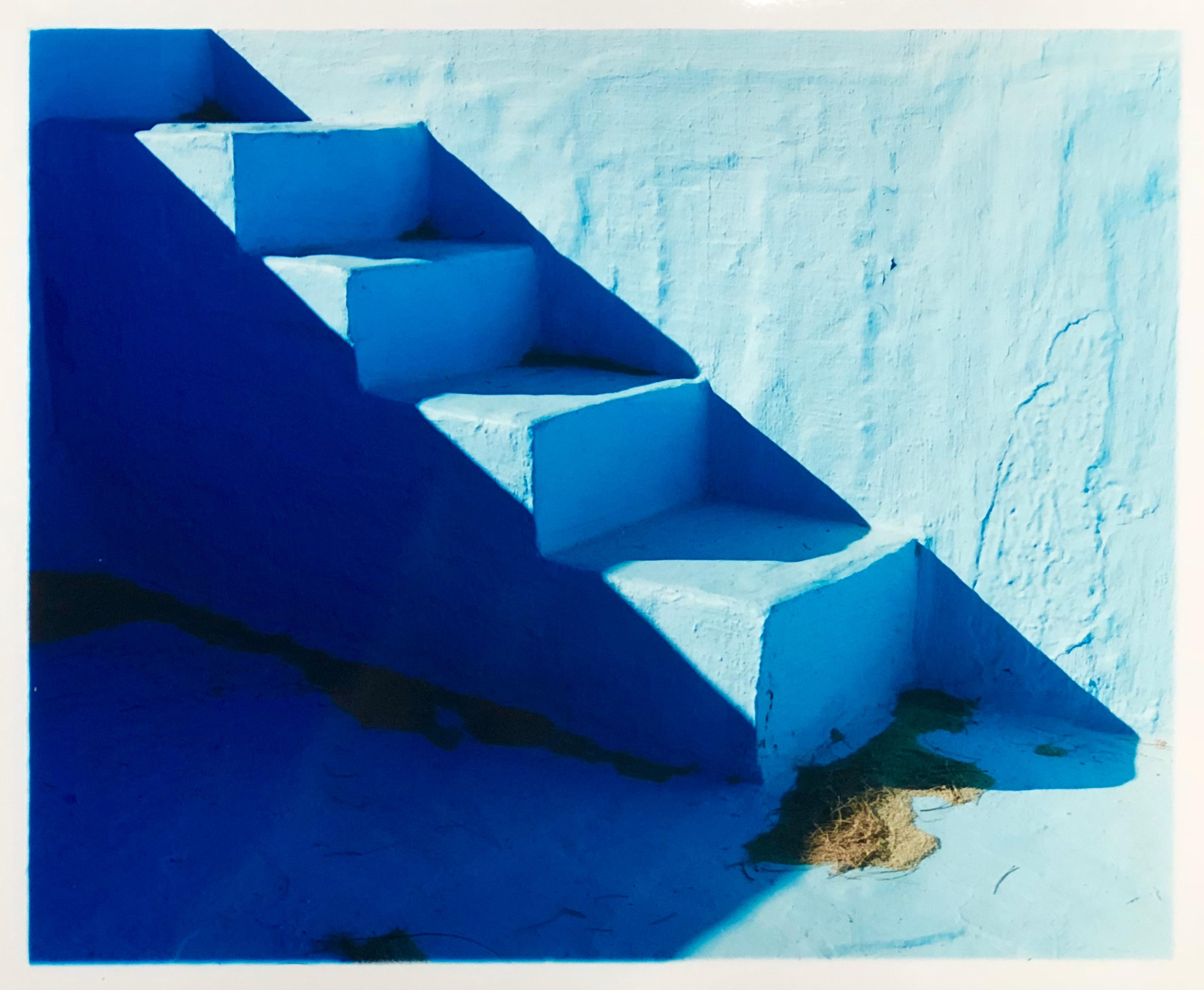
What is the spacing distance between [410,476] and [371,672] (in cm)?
63

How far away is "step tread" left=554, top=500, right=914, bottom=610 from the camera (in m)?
3.33

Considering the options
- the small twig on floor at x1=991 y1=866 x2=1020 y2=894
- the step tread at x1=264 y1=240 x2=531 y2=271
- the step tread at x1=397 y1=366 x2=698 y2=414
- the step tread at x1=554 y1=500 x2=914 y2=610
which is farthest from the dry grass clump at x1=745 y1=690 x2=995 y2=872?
the step tread at x1=264 y1=240 x2=531 y2=271

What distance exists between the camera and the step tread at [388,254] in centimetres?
388

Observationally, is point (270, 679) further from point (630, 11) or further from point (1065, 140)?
point (1065, 140)

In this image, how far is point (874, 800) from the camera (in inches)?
128

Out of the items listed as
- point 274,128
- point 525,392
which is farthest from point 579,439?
point 274,128

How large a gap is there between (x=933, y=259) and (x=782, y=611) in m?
1.02

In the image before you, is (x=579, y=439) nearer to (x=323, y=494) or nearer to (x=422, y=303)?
(x=422, y=303)

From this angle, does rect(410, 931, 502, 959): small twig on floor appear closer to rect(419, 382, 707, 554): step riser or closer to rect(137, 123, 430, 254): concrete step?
rect(419, 382, 707, 554): step riser

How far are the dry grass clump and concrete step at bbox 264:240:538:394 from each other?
161 centimetres

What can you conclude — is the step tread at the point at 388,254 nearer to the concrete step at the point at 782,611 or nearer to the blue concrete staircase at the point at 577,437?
the blue concrete staircase at the point at 577,437

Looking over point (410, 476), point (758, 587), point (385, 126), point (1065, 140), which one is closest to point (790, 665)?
point (758, 587)

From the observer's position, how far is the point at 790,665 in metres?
3.30

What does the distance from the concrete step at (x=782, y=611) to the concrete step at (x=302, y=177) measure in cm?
140
